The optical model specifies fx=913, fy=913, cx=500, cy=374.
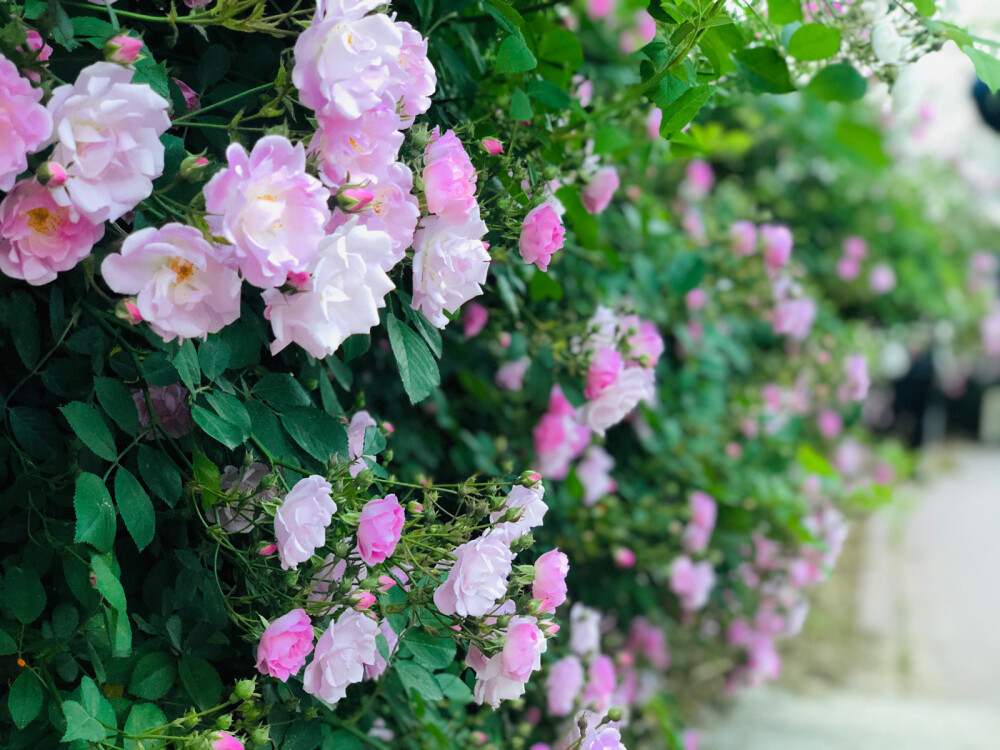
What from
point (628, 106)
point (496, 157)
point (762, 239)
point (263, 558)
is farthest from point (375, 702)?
point (762, 239)

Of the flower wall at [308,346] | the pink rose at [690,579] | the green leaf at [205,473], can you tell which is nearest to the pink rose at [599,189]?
the flower wall at [308,346]

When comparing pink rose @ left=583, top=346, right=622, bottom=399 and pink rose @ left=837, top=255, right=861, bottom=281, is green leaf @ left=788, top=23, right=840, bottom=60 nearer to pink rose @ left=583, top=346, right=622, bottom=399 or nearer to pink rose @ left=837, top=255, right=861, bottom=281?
pink rose @ left=583, top=346, right=622, bottom=399

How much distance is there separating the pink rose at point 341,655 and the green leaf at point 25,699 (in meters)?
0.22

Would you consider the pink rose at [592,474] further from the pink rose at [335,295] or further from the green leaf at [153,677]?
the pink rose at [335,295]

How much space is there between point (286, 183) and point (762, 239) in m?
A: 1.67

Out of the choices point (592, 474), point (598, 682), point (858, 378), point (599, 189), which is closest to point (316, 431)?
point (599, 189)

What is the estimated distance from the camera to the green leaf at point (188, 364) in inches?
27.6

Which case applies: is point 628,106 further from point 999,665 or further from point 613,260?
point 999,665

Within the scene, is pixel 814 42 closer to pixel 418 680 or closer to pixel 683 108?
pixel 683 108

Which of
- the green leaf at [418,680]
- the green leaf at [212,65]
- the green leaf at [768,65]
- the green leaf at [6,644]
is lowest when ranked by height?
the green leaf at [418,680]

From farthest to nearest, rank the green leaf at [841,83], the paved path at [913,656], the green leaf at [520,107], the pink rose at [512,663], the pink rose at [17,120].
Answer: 1. the paved path at [913,656]
2. the green leaf at [841,83]
3. the green leaf at [520,107]
4. the pink rose at [512,663]
5. the pink rose at [17,120]

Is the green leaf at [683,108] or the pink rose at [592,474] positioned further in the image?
the pink rose at [592,474]

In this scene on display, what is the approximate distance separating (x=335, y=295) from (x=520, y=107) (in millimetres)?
459

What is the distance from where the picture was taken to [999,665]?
11.1 feet
